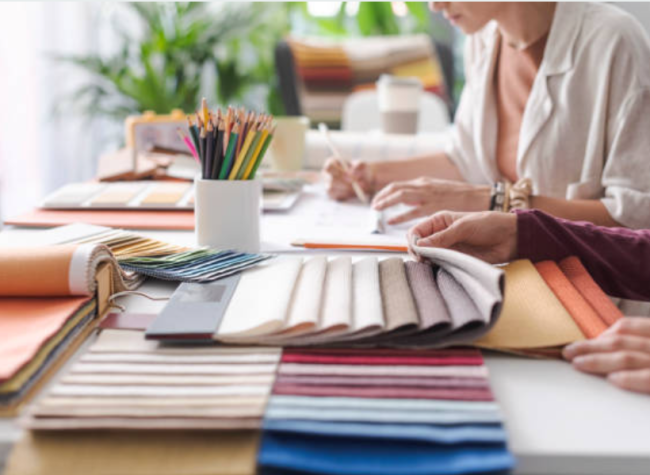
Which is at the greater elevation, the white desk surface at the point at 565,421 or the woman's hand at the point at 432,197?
the woman's hand at the point at 432,197

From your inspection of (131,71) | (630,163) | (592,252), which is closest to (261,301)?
(592,252)

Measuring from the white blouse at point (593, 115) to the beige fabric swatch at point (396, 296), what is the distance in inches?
21.5

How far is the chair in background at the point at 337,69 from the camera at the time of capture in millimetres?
3229

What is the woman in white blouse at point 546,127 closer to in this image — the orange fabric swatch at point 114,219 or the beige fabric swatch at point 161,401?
the orange fabric swatch at point 114,219

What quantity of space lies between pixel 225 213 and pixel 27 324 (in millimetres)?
355

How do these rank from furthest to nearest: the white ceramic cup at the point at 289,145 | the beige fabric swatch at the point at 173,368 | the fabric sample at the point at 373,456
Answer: the white ceramic cup at the point at 289,145 < the beige fabric swatch at the point at 173,368 < the fabric sample at the point at 373,456

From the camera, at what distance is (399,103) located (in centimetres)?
176

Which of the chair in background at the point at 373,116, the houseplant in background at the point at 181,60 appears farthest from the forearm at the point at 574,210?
the houseplant in background at the point at 181,60

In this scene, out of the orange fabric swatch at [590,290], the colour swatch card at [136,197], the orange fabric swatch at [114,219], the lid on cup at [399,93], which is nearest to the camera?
the orange fabric swatch at [590,290]

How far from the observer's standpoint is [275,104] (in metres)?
3.64

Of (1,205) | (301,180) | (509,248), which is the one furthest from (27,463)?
(1,205)

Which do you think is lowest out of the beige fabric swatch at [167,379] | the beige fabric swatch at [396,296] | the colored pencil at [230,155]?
the beige fabric swatch at [167,379]

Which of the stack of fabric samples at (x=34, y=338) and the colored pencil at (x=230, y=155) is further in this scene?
the colored pencil at (x=230, y=155)

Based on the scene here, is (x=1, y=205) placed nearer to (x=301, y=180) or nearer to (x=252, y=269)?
(x=301, y=180)
